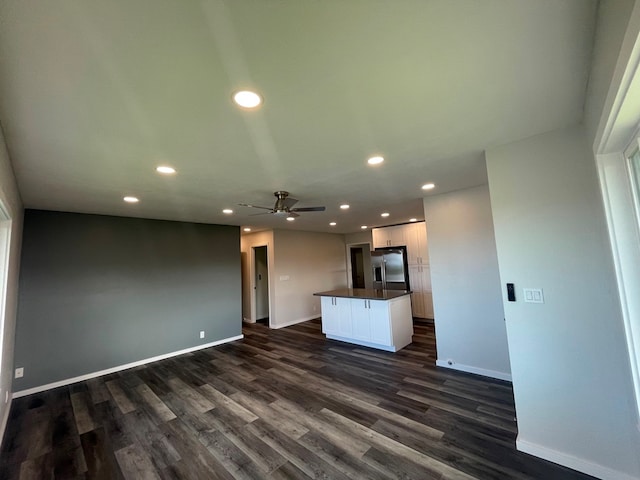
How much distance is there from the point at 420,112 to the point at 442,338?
10.1ft

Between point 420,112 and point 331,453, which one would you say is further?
point 331,453

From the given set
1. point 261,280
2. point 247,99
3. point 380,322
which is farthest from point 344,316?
point 247,99

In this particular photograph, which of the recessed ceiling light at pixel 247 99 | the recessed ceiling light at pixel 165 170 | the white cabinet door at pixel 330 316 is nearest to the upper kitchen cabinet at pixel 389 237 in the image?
the white cabinet door at pixel 330 316

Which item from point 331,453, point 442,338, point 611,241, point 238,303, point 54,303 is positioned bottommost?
point 331,453

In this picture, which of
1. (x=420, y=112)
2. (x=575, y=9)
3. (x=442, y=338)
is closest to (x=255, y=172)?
(x=420, y=112)

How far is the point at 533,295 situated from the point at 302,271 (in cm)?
534

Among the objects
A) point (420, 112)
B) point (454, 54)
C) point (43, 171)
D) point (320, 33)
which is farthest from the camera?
point (43, 171)

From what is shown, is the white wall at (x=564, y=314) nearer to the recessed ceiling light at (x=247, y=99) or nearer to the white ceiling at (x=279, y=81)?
the white ceiling at (x=279, y=81)

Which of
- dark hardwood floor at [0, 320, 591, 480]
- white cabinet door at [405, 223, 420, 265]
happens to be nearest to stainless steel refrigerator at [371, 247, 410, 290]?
white cabinet door at [405, 223, 420, 265]

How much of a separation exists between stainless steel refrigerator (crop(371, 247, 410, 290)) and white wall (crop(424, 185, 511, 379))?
9.46 feet

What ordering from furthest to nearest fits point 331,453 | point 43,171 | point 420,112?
1. point 43,171
2. point 331,453
3. point 420,112

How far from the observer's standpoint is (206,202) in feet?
11.8

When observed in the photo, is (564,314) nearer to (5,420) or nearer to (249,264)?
(5,420)

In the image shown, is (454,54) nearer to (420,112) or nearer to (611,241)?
(420,112)
